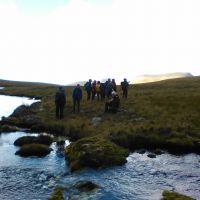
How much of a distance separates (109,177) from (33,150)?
381 inches

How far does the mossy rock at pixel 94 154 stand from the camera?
30.3 m

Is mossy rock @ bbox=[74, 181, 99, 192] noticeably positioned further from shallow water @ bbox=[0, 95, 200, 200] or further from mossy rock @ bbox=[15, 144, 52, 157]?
mossy rock @ bbox=[15, 144, 52, 157]

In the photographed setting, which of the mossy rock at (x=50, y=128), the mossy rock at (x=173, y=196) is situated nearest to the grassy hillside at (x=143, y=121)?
the mossy rock at (x=50, y=128)

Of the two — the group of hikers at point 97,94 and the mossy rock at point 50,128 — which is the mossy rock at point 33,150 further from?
the group of hikers at point 97,94

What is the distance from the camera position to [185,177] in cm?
2808

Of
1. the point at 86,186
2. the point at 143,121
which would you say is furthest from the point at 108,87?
the point at 86,186

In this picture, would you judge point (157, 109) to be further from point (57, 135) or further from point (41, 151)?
point (41, 151)

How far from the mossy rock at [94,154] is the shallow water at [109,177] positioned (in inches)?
27.6

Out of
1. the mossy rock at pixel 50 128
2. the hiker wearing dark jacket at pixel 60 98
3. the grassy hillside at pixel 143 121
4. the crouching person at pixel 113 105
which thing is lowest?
the mossy rock at pixel 50 128

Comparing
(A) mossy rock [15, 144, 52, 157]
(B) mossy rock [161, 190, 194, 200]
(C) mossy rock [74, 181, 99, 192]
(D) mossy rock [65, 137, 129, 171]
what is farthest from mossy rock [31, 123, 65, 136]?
(B) mossy rock [161, 190, 194, 200]

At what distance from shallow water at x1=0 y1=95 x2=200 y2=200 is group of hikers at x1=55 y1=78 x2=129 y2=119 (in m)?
14.1

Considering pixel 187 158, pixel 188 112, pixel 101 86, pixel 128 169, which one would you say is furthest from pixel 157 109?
pixel 128 169

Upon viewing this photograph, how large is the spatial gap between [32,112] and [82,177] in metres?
29.1

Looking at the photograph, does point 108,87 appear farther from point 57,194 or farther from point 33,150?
point 57,194
